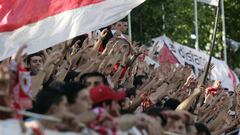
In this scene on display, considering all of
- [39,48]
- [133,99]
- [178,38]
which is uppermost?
[39,48]

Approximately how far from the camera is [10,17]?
391 inches

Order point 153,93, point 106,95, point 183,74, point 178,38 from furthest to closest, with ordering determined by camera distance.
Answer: point 178,38 < point 183,74 < point 153,93 < point 106,95

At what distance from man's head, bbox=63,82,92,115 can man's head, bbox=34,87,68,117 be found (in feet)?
0.32

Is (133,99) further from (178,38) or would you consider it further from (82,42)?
(178,38)

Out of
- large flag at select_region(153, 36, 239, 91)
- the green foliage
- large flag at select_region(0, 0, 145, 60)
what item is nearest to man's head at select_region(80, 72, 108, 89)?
large flag at select_region(0, 0, 145, 60)

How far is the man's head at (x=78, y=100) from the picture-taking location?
6.60 metres

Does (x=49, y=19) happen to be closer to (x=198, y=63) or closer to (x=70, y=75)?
(x=70, y=75)

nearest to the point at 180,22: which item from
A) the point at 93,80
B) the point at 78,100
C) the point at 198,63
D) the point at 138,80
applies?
the point at 198,63

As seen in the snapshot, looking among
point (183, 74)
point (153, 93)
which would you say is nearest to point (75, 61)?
point (153, 93)

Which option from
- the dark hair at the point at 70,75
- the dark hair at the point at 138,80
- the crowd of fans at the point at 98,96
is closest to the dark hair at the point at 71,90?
the crowd of fans at the point at 98,96

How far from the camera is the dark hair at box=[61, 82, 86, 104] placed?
22.1 feet

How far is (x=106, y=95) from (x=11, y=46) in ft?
9.58

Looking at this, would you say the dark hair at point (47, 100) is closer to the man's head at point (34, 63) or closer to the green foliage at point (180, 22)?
the man's head at point (34, 63)

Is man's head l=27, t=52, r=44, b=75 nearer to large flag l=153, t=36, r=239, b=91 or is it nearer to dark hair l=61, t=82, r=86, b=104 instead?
dark hair l=61, t=82, r=86, b=104
